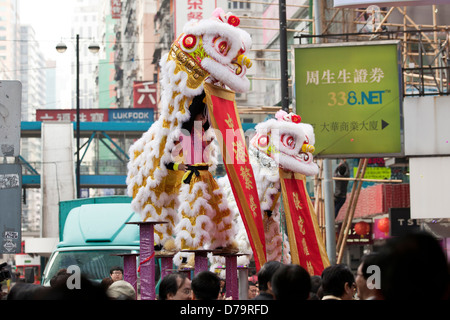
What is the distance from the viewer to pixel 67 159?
4022cm

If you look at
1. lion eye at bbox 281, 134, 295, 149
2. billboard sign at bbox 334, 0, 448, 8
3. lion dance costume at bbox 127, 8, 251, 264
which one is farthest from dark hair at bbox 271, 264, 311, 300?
billboard sign at bbox 334, 0, 448, 8

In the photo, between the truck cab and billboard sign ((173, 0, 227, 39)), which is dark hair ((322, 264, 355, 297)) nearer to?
the truck cab

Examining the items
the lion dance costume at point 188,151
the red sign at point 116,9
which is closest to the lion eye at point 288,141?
the lion dance costume at point 188,151

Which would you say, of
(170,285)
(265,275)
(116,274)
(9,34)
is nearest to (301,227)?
(116,274)

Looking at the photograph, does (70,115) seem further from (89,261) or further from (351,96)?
(89,261)

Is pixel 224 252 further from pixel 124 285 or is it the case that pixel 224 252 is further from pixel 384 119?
pixel 384 119

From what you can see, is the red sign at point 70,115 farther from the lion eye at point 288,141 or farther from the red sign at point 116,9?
the red sign at point 116,9

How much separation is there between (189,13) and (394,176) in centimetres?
1411

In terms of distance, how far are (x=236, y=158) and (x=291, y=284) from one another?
224 inches

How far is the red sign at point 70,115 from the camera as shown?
4766 cm

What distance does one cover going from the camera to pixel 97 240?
13719 mm

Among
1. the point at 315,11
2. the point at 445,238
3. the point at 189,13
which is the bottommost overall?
the point at 445,238
